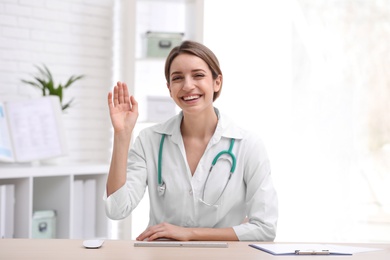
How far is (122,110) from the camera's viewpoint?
2.30 meters

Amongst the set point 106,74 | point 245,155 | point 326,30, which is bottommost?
point 245,155

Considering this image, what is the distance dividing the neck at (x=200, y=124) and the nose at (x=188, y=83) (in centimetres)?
14

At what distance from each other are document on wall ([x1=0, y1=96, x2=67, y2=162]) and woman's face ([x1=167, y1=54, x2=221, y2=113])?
1.62m

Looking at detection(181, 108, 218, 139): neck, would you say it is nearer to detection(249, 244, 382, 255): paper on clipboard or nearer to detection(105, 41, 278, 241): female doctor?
detection(105, 41, 278, 241): female doctor

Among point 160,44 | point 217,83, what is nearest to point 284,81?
point 160,44

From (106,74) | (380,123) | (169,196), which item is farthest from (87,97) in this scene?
(169,196)

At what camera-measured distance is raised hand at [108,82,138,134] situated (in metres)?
2.25

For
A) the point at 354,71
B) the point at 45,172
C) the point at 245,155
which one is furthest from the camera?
the point at 354,71

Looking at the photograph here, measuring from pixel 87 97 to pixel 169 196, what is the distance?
2.44m

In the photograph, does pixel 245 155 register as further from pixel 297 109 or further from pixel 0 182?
pixel 297 109

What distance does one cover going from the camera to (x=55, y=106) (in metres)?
3.94

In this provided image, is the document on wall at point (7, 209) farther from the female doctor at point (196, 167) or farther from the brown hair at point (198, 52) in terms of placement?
the brown hair at point (198, 52)

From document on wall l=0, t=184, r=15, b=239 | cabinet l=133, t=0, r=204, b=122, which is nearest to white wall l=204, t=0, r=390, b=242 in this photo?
cabinet l=133, t=0, r=204, b=122

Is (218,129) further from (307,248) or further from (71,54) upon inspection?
(71,54)
